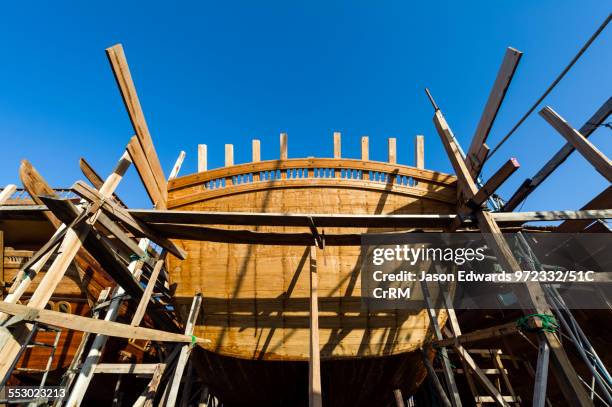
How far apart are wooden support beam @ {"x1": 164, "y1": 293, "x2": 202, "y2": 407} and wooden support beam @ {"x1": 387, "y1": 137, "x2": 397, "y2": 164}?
198 inches

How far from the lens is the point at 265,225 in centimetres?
499

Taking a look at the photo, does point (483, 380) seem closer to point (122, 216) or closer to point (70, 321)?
point (70, 321)

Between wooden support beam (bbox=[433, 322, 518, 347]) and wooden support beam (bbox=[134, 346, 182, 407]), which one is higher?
wooden support beam (bbox=[433, 322, 518, 347])

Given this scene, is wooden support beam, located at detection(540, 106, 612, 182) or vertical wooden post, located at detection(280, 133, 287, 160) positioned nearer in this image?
wooden support beam, located at detection(540, 106, 612, 182)

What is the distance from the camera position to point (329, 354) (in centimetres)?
605

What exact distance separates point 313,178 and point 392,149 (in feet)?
6.37

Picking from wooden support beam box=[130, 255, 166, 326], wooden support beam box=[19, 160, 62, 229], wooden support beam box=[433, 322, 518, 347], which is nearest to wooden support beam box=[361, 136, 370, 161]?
wooden support beam box=[433, 322, 518, 347]

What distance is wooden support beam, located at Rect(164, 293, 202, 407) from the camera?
5.21 meters

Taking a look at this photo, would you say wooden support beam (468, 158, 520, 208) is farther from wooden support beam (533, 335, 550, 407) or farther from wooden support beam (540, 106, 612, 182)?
wooden support beam (540, 106, 612, 182)

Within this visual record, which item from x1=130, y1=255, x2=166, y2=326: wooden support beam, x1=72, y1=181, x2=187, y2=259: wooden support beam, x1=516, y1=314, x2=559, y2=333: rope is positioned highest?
x1=72, y1=181, x2=187, y2=259: wooden support beam

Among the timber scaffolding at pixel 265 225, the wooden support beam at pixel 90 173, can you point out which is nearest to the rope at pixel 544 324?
the timber scaffolding at pixel 265 225

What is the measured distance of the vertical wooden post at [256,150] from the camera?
730 cm

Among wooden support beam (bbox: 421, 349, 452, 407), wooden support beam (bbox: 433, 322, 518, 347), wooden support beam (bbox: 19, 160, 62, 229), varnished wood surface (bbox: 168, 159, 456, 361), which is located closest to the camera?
wooden support beam (bbox: 433, 322, 518, 347)

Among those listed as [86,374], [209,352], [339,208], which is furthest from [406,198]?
[86,374]
